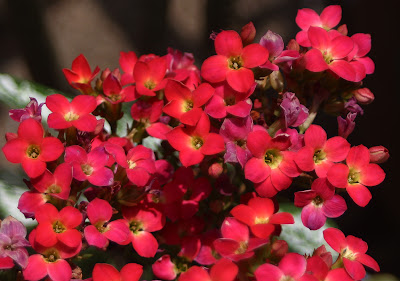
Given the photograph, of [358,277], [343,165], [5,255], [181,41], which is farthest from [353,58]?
[181,41]

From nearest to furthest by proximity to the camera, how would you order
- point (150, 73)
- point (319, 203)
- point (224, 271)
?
1. point (224, 271)
2. point (319, 203)
3. point (150, 73)

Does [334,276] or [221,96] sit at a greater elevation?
[221,96]

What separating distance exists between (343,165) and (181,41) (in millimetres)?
1128

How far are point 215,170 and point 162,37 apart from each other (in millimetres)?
1068

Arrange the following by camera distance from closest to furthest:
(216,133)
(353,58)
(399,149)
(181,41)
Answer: (216,133) → (353,58) → (399,149) → (181,41)

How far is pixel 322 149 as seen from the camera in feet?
2.53

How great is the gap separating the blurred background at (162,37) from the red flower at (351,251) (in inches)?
36.9

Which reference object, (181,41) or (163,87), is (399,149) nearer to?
(181,41)

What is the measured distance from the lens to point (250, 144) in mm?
734

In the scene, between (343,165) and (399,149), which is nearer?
(343,165)

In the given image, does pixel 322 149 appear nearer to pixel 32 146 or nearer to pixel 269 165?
pixel 269 165

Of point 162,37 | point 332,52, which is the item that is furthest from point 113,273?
point 162,37

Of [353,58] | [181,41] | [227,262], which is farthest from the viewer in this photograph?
[181,41]

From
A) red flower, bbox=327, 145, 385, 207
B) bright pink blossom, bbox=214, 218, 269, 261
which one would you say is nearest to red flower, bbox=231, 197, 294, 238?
bright pink blossom, bbox=214, 218, 269, 261
